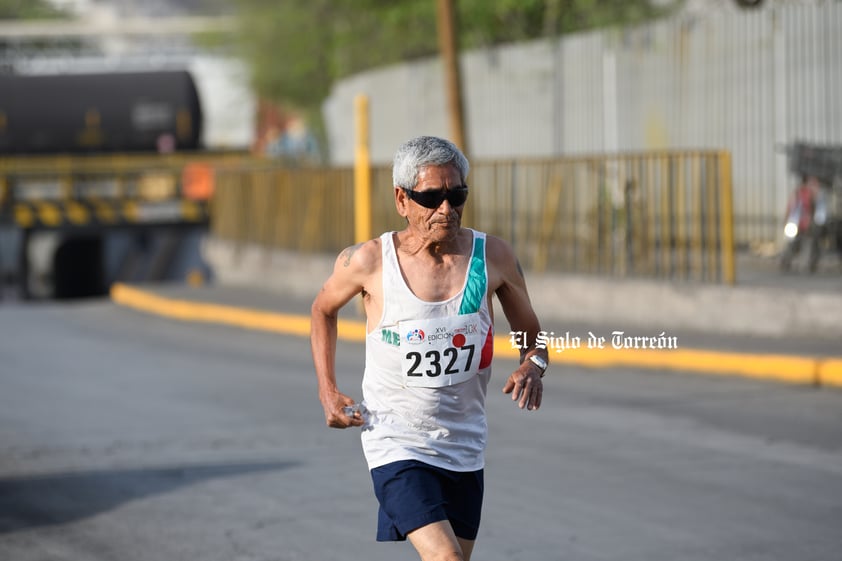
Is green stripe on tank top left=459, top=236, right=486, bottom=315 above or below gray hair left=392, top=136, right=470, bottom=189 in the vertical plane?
below

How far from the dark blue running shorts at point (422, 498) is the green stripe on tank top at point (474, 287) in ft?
1.67

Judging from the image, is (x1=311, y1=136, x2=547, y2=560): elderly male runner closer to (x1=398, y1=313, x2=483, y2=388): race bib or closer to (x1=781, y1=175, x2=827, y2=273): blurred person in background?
(x1=398, y1=313, x2=483, y2=388): race bib

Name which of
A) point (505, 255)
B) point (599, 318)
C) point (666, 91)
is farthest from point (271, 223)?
point (505, 255)

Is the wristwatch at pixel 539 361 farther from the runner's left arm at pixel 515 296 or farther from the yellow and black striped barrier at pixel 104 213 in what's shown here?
the yellow and black striped barrier at pixel 104 213

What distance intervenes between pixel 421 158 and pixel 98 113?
32604 mm

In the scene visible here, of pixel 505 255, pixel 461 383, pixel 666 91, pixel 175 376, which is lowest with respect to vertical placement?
pixel 175 376

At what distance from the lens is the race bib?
4770mm

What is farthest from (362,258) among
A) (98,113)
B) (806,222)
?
(98,113)

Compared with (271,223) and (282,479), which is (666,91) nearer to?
(271,223)

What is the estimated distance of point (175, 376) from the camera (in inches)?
567

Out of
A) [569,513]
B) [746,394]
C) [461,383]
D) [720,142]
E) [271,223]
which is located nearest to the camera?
[461,383]

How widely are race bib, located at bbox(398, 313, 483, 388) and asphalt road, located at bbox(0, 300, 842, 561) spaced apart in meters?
2.17

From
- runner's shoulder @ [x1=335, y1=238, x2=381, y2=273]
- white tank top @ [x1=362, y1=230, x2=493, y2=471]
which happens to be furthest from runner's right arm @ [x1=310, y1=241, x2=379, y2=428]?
white tank top @ [x1=362, y1=230, x2=493, y2=471]

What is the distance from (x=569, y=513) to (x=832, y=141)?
11.3m
